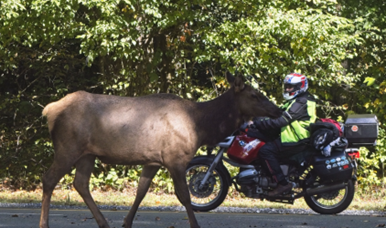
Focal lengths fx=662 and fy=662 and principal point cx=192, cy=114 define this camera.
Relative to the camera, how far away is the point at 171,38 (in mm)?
15750

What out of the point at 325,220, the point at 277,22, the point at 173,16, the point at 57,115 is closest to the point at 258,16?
the point at 277,22

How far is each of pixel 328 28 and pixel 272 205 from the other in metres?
3.94

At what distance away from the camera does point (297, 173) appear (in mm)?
10086

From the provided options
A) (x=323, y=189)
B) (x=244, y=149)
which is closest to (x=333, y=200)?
(x=323, y=189)

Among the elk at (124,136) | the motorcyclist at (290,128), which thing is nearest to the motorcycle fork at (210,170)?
the motorcyclist at (290,128)

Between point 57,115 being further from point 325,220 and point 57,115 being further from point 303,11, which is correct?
point 303,11

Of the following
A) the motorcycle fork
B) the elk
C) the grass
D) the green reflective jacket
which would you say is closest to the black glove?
the green reflective jacket

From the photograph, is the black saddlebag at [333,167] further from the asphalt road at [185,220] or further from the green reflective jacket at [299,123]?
the asphalt road at [185,220]

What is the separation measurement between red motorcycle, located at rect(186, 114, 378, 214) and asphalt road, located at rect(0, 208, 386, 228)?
12.9 inches

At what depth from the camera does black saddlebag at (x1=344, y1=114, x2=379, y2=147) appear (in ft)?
32.8

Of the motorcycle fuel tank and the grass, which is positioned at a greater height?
the motorcycle fuel tank

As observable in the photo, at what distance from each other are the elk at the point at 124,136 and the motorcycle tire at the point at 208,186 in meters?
2.04

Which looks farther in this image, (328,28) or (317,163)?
(328,28)

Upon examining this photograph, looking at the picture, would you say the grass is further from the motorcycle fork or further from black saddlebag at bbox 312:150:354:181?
the motorcycle fork
